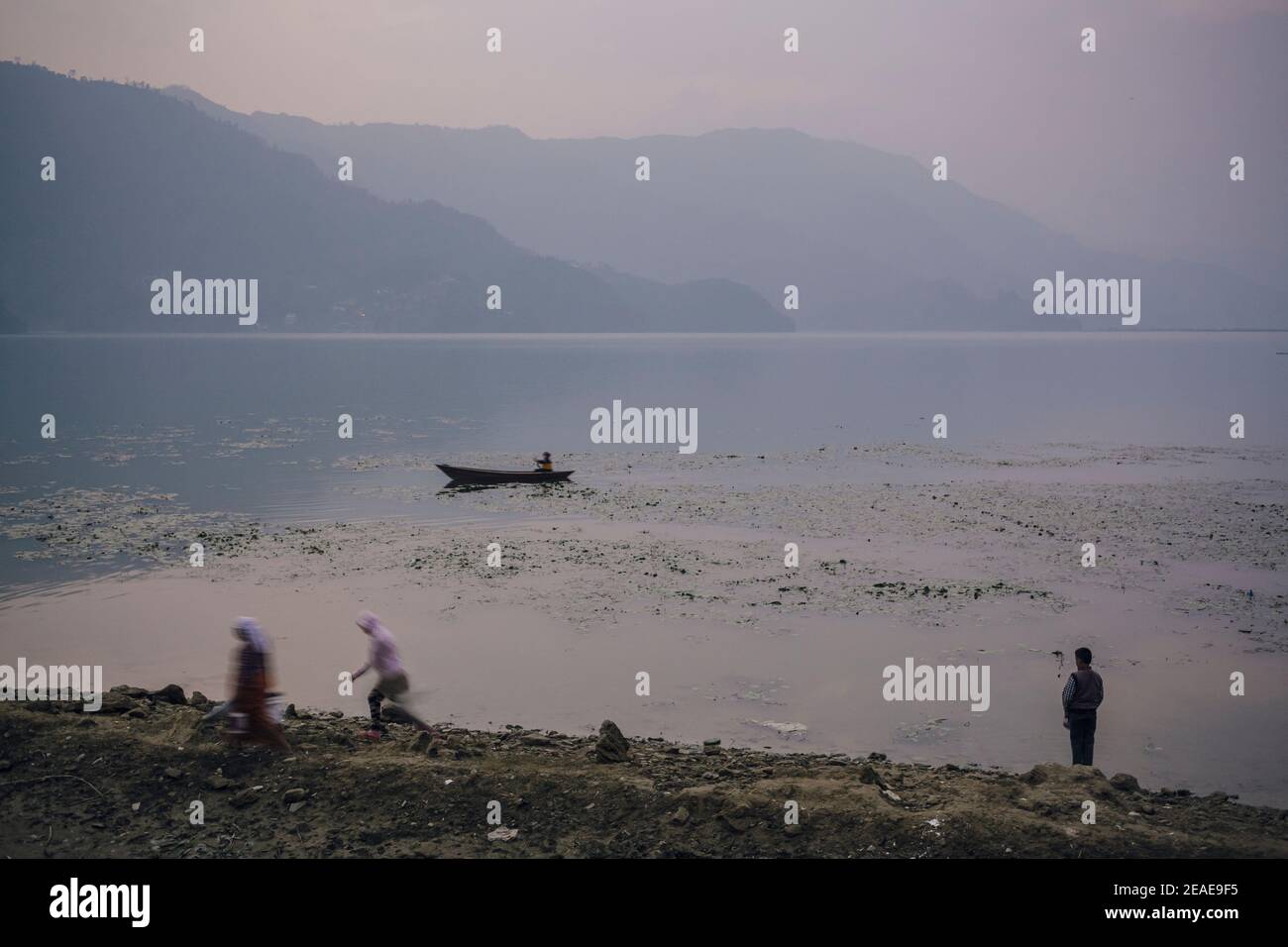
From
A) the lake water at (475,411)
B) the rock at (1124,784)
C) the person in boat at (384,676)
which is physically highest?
the lake water at (475,411)

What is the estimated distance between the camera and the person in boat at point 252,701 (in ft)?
44.2

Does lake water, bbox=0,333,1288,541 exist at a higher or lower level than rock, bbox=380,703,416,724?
higher

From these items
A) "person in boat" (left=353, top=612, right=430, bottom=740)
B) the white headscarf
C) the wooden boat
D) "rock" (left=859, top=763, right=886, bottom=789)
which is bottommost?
"rock" (left=859, top=763, right=886, bottom=789)

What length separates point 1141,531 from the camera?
33.8 metres

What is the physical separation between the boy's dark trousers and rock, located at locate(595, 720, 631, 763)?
6161mm

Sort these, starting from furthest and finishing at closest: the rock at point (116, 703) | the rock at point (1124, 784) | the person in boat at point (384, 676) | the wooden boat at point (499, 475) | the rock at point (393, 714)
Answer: the wooden boat at point (499, 475) → the rock at point (393, 714) → the person in boat at point (384, 676) → the rock at point (116, 703) → the rock at point (1124, 784)

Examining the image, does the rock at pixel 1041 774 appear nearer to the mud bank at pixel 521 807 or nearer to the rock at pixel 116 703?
the mud bank at pixel 521 807

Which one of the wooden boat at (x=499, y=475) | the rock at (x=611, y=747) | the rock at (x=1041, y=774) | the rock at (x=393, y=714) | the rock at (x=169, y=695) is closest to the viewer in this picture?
the rock at (x=1041, y=774)

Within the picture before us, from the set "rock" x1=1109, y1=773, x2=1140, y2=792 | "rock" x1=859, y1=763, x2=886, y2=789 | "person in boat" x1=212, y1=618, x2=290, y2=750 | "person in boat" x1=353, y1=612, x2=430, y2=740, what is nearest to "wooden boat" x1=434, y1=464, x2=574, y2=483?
"person in boat" x1=353, y1=612, x2=430, y2=740

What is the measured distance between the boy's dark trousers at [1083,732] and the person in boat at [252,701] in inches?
414

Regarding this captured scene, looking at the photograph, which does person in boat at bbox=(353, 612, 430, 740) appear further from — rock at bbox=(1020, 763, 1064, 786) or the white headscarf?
rock at bbox=(1020, 763, 1064, 786)

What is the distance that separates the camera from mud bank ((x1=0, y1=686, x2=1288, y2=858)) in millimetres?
11406

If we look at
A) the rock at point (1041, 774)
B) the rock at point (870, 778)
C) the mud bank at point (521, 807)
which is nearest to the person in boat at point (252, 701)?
the mud bank at point (521, 807)
